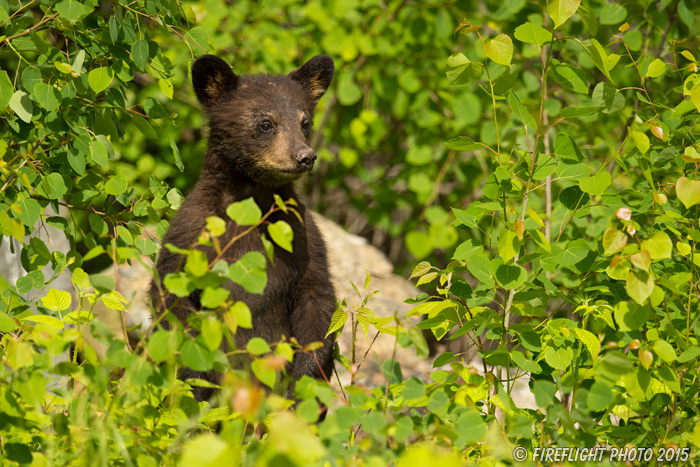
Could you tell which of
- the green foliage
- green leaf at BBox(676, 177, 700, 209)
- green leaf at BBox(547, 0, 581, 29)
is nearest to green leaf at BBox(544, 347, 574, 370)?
the green foliage

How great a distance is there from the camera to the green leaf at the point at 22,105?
2.96m

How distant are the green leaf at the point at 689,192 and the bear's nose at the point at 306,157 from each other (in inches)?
76.4

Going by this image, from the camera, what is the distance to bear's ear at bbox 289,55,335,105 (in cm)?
459

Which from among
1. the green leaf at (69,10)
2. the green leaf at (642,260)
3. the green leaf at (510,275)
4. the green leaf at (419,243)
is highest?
the green leaf at (69,10)

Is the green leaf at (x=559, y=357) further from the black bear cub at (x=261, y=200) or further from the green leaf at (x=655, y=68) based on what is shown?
the black bear cub at (x=261, y=200)

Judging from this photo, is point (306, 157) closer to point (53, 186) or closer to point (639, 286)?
point (53, 186)

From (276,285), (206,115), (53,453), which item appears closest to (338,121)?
(206,115)

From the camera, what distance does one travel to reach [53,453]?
7.80 feet

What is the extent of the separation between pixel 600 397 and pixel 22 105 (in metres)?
2.51

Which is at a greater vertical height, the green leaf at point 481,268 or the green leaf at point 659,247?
the green leaf at point 659,247

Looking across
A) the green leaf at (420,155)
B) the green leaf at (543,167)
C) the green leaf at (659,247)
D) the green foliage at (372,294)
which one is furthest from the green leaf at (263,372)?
the green leaf at (420,155)

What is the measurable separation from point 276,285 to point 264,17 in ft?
15.7

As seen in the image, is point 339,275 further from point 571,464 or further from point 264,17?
point 571,464

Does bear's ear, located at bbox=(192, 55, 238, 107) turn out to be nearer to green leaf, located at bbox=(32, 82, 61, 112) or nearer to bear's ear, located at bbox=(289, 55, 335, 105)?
bear's ear, located at bbox=(289, 55, 335, 105)
